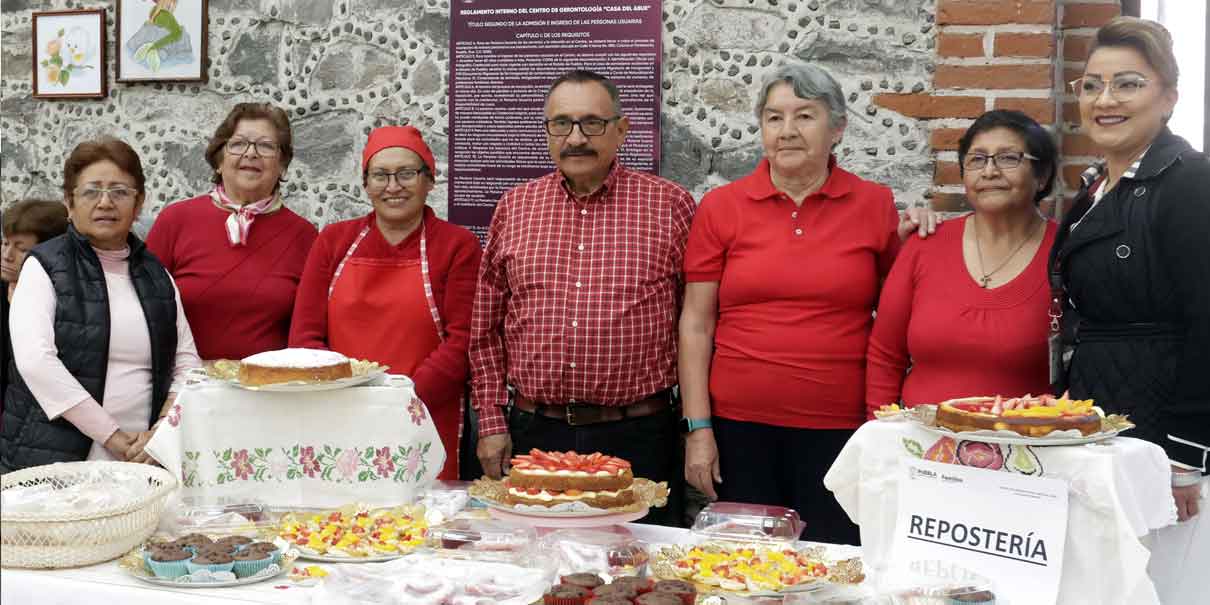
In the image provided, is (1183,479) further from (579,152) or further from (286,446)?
(286,446)

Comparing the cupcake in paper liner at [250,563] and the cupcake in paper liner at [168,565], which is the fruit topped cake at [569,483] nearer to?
the cupcake in paper liner at [250,563]

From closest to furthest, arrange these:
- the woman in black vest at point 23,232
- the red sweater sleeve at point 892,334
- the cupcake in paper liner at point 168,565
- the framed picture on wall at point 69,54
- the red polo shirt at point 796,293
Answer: the cupcake in paper liner at point 168,565
the red sweater sleeve at point 892,334
the red polo shirt at point 796,293
the woman in black vest at point 23,232
the framed picture on wall at point 69,54

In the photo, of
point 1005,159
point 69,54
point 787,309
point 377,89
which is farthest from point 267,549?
point 69,54

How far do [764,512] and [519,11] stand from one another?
2.40m

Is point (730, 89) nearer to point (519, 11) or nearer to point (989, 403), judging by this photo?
point (519, 11)

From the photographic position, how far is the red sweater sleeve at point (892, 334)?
9.27 ft

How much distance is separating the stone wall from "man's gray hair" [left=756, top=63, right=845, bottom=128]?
667mm

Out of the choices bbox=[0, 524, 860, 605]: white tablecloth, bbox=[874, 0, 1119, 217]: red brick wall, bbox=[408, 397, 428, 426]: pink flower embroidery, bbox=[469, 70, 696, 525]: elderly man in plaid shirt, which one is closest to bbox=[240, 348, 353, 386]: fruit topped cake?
bbox=[408, 397, 428, 426]: pink flower embroidery

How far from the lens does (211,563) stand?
201cm

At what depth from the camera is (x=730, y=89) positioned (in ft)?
12.5

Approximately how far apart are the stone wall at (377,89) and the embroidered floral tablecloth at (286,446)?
1.73 meters

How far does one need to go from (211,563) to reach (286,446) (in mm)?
551

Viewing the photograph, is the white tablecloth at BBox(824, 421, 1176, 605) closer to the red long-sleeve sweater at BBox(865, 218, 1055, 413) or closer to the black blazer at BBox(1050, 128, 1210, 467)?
the black blazer at BBox(1050, 128, 1210, 467)

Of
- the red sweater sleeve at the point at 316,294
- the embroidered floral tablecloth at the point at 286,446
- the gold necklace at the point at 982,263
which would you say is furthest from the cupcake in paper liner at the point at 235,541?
the gold necklace at the point at 982,263
